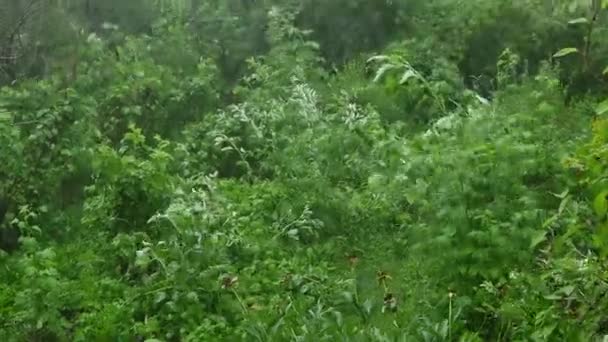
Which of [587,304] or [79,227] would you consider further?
[79,227]

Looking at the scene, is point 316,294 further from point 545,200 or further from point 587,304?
point 587,304

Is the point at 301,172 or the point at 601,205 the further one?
the point at 301,172

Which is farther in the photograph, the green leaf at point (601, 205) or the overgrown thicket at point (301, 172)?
the overgrown thicket at point (301, 172)

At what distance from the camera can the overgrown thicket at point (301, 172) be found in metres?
4.52

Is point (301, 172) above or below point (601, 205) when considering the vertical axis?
below

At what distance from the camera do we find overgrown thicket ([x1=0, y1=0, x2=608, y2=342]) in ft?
14.8

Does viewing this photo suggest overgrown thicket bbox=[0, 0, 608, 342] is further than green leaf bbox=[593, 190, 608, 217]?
Yes

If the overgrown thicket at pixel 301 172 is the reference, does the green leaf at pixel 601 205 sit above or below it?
above

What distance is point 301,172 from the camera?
620 cm

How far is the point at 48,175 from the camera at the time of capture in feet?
21.8

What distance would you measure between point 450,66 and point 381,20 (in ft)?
3.59

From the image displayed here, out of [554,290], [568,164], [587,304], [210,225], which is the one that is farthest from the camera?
[210,225]

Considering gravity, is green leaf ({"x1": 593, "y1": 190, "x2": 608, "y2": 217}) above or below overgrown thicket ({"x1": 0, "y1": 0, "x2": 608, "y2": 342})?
above

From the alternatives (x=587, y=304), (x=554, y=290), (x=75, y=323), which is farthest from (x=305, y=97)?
(x=587, y=304)
